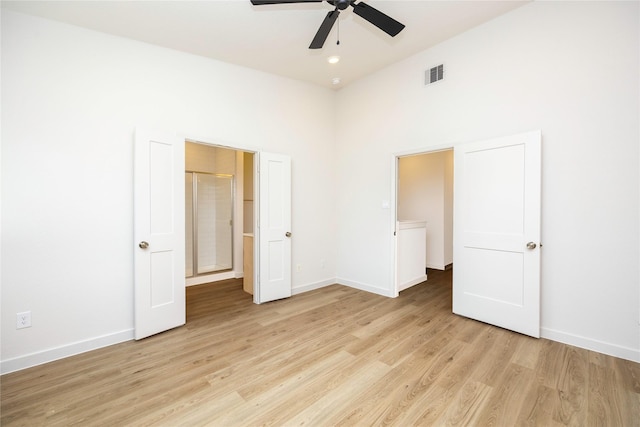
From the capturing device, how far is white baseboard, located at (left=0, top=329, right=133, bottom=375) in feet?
7.64

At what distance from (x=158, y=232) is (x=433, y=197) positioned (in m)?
5.22

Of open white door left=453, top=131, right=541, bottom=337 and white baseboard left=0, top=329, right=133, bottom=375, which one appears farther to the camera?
open white door left=453, top=131, right=541, bottom=337

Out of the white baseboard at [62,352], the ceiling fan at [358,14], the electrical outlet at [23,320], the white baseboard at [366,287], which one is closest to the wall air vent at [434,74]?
the ceiling fan at [358,14]

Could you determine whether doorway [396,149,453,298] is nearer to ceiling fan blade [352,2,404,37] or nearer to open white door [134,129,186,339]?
ceiling fan blade [352,2,404,37]

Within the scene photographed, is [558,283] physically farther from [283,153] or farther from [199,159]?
[199,159]

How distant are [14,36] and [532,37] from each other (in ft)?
16.0

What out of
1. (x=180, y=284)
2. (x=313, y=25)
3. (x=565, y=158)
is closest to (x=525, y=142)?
(x=565, y=158)

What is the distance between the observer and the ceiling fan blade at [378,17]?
225 centimetres

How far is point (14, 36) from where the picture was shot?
7.93 ft

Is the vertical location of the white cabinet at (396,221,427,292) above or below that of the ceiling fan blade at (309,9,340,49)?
below

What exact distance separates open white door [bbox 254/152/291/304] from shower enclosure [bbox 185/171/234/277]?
1773mm

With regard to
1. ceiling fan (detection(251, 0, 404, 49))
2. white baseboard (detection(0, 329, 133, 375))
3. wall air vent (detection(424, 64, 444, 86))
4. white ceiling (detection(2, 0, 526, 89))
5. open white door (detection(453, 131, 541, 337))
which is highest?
white ceiling (detection(2, 0, 526, 89))

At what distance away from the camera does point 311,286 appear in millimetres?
4438

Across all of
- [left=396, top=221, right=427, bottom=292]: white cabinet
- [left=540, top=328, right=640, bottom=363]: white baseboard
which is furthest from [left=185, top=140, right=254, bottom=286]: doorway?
[left=540, top=328, right=640, bottom=363]: white baseboard
